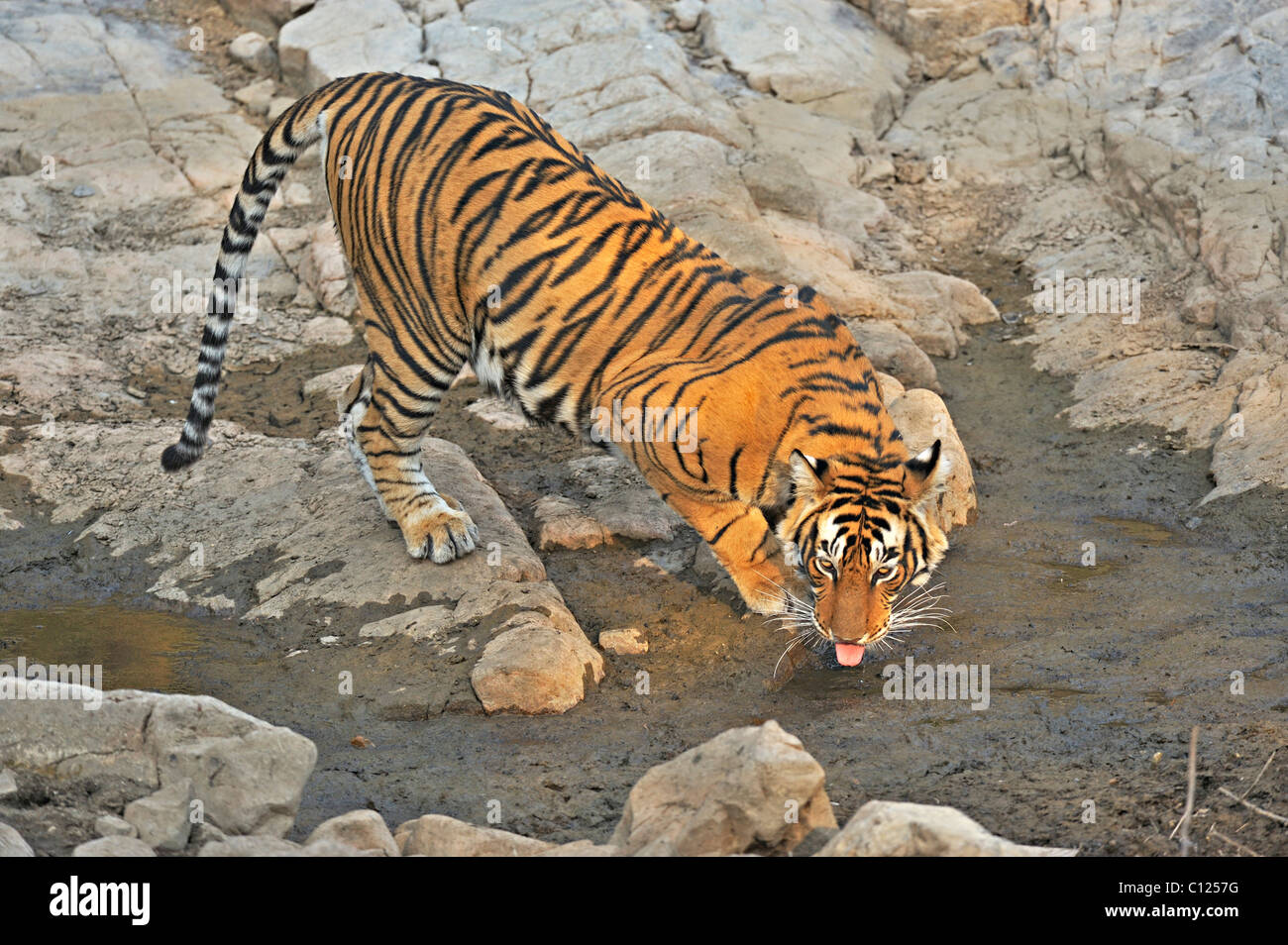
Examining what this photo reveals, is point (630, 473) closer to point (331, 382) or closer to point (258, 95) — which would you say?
point (331, 382)

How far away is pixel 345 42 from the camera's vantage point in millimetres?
9852

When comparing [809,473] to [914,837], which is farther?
[809,473]

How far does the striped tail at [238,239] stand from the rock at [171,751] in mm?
2166

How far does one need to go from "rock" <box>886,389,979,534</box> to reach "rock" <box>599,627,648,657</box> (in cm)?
161

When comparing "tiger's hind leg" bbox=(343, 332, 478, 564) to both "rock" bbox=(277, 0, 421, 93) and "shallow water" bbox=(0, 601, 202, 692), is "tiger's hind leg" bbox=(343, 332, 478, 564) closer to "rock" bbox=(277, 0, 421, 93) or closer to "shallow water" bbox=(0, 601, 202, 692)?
"shallow water" bbox=(0, 601, 202, 692)

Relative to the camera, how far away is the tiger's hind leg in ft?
18.5

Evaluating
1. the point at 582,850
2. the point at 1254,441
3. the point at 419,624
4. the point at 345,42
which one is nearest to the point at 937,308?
the point at 1254,441

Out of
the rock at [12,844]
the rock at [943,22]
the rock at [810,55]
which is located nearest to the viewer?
the rock at [12,844]

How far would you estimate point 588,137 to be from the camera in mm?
9000

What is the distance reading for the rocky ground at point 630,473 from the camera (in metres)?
4.56

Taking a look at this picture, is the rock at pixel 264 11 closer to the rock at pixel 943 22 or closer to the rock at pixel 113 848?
the rock at pixel 943 22

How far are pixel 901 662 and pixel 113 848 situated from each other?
3079 millimetres

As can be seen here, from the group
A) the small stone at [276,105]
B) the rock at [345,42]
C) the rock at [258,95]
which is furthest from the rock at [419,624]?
the rock at [258,95]

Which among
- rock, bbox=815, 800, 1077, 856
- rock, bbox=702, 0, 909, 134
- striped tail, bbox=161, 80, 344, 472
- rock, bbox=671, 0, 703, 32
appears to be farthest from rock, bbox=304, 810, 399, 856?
rock, bbox=671, 0, 703, 32
